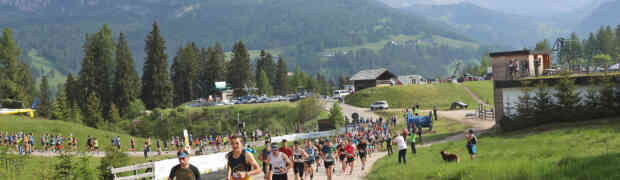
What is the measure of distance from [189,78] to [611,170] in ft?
307

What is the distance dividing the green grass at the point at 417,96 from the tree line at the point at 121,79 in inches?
1212

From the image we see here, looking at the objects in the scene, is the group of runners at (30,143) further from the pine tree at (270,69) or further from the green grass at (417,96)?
the pine tree at (270,69)

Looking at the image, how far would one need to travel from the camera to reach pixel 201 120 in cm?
7575

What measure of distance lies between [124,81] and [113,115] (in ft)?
22.9

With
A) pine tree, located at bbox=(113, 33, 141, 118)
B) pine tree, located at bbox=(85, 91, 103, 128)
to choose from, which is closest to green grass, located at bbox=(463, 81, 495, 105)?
pine tree, located at bbox=(113, 33, 141, 118)

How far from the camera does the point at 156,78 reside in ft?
274

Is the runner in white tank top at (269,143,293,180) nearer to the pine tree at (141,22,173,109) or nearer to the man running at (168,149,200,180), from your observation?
the man running at (168,149,200,180)

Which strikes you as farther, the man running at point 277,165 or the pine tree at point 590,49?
the pine tree at point 590,49

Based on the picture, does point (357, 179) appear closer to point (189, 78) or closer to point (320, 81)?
point (189, 78)

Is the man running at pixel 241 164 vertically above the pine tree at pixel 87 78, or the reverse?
the pine tree at pixel 87 78

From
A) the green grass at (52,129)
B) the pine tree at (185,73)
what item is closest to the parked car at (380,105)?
the green grass at (52,129)

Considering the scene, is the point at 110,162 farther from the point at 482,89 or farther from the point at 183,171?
the point at 482,89

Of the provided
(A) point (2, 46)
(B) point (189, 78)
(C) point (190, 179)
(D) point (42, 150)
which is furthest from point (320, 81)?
(C) point (190, 179)

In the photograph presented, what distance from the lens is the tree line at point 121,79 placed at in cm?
7200
